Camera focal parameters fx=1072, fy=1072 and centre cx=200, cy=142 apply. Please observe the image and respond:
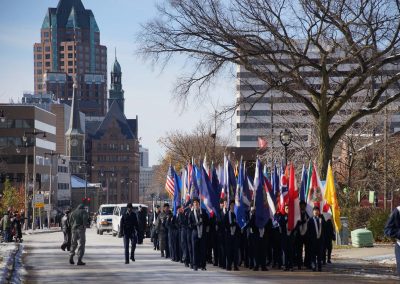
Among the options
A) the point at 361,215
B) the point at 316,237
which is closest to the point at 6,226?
the point at 361,215

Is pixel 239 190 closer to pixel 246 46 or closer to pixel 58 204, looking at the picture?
pixel 246 46

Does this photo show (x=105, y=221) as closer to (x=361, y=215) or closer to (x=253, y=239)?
(x=361, y=215)

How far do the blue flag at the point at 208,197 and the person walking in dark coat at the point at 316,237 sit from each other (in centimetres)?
253

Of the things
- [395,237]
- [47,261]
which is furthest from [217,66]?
[395,237]

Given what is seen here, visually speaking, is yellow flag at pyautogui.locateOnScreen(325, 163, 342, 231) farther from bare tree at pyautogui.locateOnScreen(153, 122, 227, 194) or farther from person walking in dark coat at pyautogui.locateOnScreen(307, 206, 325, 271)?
bare tree at pyautogui.locateOnScreen(153, 122, 227, 194)

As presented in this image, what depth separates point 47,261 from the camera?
105 feet

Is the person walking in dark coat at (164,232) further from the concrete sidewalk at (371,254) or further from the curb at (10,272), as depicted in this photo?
the concrete sidewalk at (371,254)

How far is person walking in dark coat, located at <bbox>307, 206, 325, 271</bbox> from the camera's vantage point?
87.8 feet

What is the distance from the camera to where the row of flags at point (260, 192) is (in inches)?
1086

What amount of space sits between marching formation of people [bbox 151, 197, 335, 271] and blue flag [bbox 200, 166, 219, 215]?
0.21m

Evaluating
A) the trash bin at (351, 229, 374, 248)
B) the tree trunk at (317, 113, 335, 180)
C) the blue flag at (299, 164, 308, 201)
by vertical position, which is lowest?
the trash bin at (351, 229, 374, 248)

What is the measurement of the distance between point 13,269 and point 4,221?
937 inches

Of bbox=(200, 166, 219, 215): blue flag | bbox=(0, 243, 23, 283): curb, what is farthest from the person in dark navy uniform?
bbox=(0, 243, 23, 283): curb

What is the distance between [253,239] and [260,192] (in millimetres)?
1444
